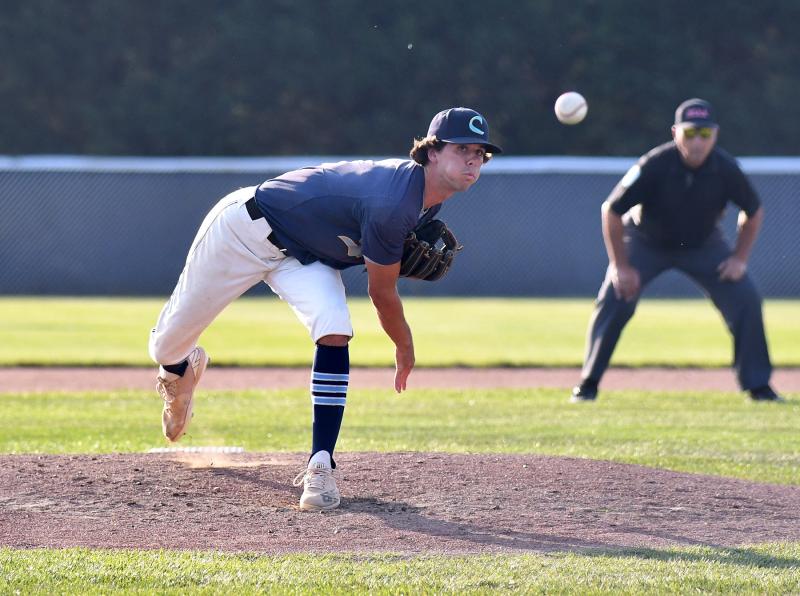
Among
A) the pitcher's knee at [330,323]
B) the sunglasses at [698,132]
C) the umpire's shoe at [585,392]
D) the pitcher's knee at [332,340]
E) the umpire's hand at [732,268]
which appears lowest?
the umpire's shoe at [585,392]

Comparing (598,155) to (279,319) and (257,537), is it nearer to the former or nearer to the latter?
(279,319)

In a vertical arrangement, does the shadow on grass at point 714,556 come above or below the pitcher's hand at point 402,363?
below

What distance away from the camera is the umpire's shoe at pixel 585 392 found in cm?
920

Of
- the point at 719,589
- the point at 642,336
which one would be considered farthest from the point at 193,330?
the point at 642,336

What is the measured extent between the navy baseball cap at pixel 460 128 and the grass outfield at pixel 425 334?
7127mm

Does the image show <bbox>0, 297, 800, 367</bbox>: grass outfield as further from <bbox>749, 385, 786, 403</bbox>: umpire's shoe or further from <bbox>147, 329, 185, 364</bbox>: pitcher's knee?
<bbox>147, 329, 185, 364</bbox>: pitcher's knee

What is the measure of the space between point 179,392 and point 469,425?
2.51 meters

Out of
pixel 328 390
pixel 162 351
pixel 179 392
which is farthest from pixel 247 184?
pixel 328 390

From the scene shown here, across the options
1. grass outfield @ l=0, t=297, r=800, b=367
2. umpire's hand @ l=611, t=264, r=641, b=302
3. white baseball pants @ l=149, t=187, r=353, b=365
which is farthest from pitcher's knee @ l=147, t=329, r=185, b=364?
grass outfield @ l=0, t=297, r=800, b=367

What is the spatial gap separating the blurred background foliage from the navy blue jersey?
939 inches

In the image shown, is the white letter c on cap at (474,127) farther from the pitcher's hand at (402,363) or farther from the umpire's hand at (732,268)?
the umpire's hand at (732,268)

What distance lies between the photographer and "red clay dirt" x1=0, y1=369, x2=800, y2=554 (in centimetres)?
454

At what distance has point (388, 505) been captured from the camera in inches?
201

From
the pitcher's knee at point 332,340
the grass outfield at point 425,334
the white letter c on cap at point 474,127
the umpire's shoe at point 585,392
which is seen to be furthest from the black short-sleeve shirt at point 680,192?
the pitcher's knee at point 332,340
